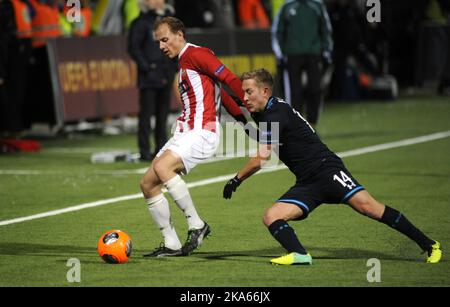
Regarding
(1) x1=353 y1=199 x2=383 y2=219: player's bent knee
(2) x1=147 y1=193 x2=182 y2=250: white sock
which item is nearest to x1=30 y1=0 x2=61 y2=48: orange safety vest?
(2) x1=147 y1=193 x2=182 y2=250: white sock

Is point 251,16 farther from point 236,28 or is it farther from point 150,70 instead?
point 150,70

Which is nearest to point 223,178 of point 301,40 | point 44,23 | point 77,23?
point 301,40

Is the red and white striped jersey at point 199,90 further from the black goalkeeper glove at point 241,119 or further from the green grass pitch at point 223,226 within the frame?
the green grass pitch at point 223,226

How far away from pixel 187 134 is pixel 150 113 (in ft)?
23.3

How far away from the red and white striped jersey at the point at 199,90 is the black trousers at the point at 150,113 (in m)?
6.68

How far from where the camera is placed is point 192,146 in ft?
32.5

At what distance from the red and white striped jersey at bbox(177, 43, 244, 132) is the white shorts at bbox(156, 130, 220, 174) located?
0.21 ft

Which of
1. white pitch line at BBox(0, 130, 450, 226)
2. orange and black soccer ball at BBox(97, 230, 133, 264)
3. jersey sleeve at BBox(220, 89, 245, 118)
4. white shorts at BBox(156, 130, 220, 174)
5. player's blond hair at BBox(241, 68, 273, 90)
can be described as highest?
player's blond hair at BBox(241, 68, 273, 90)

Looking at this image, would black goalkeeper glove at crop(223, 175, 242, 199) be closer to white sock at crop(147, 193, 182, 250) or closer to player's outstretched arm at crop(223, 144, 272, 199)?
player's outstretched arm at crop(223, 144, 272, 199)

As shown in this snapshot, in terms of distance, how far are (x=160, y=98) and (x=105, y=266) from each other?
7.69 meters

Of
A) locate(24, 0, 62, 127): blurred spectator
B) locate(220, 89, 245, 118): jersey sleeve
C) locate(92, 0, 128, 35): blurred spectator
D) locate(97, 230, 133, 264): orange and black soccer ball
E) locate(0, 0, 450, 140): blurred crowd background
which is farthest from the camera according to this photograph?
locate(92, 0, 128, 35): blurred spectator

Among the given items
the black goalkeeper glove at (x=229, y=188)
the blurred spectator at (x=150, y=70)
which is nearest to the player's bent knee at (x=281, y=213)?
the black goalkeeper glove at (x=229, y=188)

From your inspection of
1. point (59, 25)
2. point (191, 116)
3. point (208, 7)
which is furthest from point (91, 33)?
point (191, 116)

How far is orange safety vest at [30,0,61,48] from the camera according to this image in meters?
20.0
